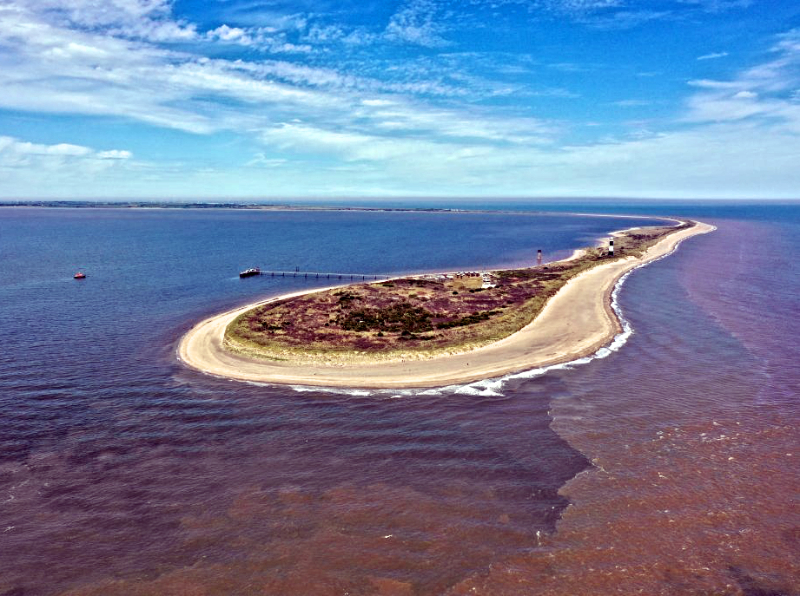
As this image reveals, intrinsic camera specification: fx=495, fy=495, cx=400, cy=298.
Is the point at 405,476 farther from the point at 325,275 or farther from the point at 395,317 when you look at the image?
the point at 325,275

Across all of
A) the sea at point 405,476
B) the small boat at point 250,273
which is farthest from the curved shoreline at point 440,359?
the small boat at point 250,273

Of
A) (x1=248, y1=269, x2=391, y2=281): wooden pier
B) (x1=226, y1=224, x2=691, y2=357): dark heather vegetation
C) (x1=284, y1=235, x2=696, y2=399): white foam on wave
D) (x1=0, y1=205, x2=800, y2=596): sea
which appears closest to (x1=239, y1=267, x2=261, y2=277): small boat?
(x1=248, y1=269, x2=391, y2=281): wooden pier

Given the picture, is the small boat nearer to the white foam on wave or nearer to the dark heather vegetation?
the dark heather vegetation

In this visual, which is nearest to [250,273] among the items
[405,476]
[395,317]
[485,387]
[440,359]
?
[395,317]

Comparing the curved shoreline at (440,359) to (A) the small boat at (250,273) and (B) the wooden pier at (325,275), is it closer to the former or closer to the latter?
(A) the small boat at (250,273)

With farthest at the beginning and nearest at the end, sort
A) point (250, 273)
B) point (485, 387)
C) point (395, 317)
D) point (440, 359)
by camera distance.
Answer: point (250, 273)
point (395, 317)
point (440, 359)
point (485, 387)

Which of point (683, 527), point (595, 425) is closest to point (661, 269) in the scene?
point (595, 425)

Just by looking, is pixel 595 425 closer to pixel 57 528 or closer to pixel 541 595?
pixel 541 595
